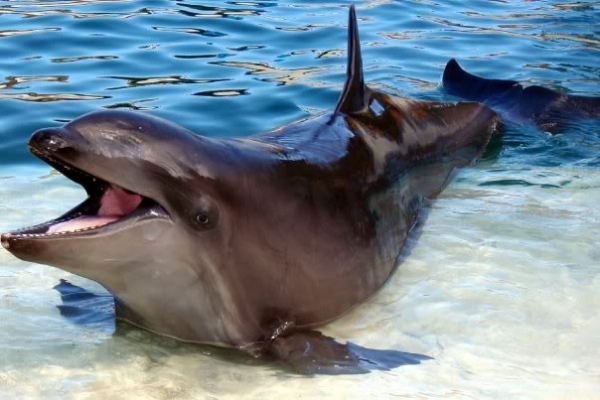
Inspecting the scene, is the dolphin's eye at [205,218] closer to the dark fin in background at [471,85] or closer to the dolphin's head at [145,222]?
the dolphin's head at [145,222]

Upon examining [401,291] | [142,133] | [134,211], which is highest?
[142,133]

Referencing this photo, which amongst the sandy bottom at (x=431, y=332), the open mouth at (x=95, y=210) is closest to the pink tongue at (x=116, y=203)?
the open mouth at (x=95, y=210)

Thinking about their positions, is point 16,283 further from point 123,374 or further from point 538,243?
point 538,243

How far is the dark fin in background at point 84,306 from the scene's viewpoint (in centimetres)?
519

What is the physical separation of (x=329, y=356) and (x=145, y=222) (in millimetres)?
1045

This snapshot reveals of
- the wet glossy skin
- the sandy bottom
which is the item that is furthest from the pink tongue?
the sandy bottom

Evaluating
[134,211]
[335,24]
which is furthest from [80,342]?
[335,24]

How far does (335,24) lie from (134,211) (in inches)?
379

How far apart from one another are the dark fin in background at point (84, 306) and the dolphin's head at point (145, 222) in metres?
0.27

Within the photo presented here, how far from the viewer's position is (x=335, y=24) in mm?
13797

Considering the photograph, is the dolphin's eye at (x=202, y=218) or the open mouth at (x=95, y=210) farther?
the dolphin's eye at (x=202, y=218)

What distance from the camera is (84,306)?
535 cm

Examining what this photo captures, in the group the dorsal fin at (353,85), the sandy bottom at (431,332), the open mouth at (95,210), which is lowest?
the sandy bottom at (431,332)

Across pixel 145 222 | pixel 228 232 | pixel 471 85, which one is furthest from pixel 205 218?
pixel 471 85
